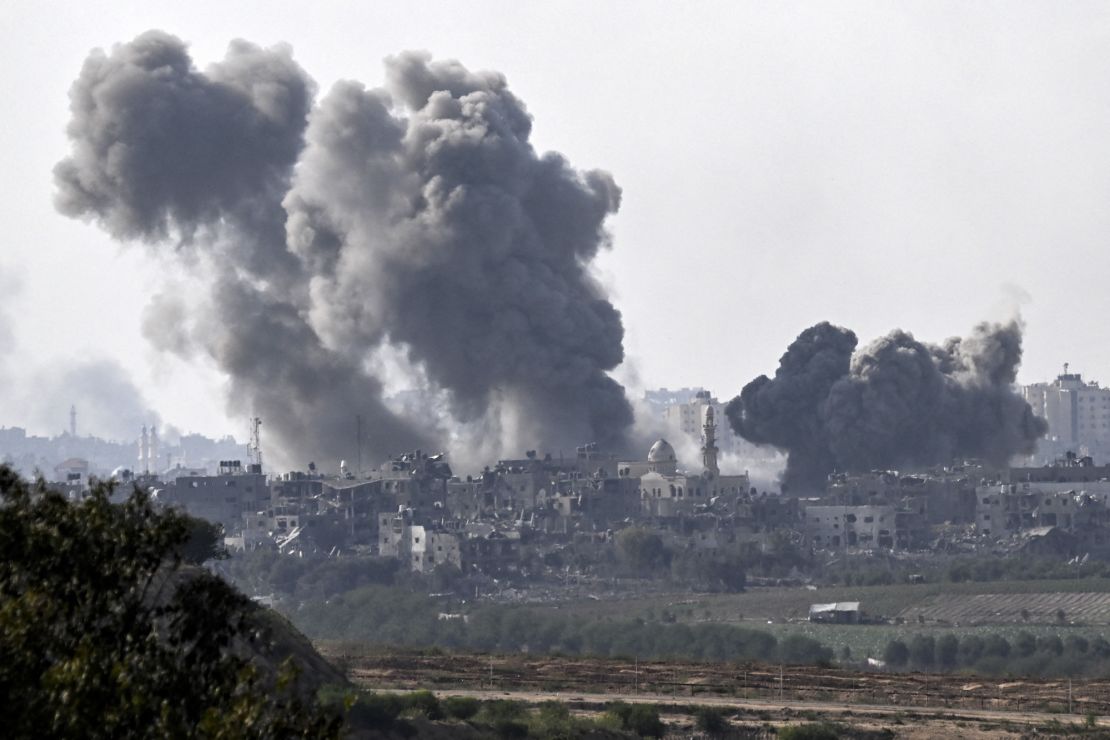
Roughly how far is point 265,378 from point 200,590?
118m

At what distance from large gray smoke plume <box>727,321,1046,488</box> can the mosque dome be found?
33.0 feet

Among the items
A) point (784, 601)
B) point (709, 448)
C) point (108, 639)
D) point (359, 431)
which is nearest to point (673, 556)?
point (784, 601)

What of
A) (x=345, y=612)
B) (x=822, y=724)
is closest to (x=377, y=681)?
(x=822, y=724)

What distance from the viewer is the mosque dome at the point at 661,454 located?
454ft

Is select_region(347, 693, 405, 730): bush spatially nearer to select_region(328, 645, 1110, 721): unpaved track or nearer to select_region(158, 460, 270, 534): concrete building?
select_region(328, 645, 1110, 721): unpaved track

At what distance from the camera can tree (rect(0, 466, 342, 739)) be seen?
16984 millimetres

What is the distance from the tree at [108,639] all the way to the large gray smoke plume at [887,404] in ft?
397

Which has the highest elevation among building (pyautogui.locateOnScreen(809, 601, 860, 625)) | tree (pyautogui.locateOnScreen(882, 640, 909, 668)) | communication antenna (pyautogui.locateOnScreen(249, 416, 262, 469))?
communication antenna (pyautogui.locateOnScreen(249, 416, 262, 469))

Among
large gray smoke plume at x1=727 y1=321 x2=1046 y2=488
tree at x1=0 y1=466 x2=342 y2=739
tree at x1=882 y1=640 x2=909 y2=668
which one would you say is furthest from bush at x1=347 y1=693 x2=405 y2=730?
large gray smoke plume at x1=727 y1=321 x2=1046 y2=488

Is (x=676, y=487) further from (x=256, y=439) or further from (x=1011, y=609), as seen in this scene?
(x=1011, y=609)

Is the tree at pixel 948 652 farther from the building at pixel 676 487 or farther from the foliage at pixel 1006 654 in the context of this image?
the building at pixel 676 487

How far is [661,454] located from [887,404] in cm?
1545

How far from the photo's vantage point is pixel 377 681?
5409cm

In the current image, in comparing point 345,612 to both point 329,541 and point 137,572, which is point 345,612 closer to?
point 329,541
